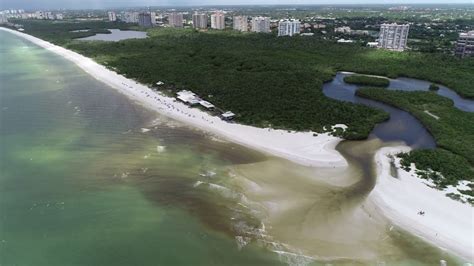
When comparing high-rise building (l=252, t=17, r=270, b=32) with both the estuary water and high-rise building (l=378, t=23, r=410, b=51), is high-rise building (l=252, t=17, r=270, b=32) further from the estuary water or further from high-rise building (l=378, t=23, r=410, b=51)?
the estuary water

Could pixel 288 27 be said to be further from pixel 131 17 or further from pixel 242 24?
pixel 131 17

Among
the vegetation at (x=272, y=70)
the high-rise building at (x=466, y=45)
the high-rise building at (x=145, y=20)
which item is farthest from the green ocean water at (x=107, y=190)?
the high-rise building at (x=145, y=20)

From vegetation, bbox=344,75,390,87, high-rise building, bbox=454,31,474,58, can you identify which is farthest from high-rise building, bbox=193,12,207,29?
vegetation, bbox=344,75,390,87

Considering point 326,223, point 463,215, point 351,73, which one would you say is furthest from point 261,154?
point 351,73

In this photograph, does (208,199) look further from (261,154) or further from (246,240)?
(261,154)

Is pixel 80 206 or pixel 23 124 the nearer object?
pixel 80 206

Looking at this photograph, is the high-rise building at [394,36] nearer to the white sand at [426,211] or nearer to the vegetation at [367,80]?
the vegetation at [367,80]
